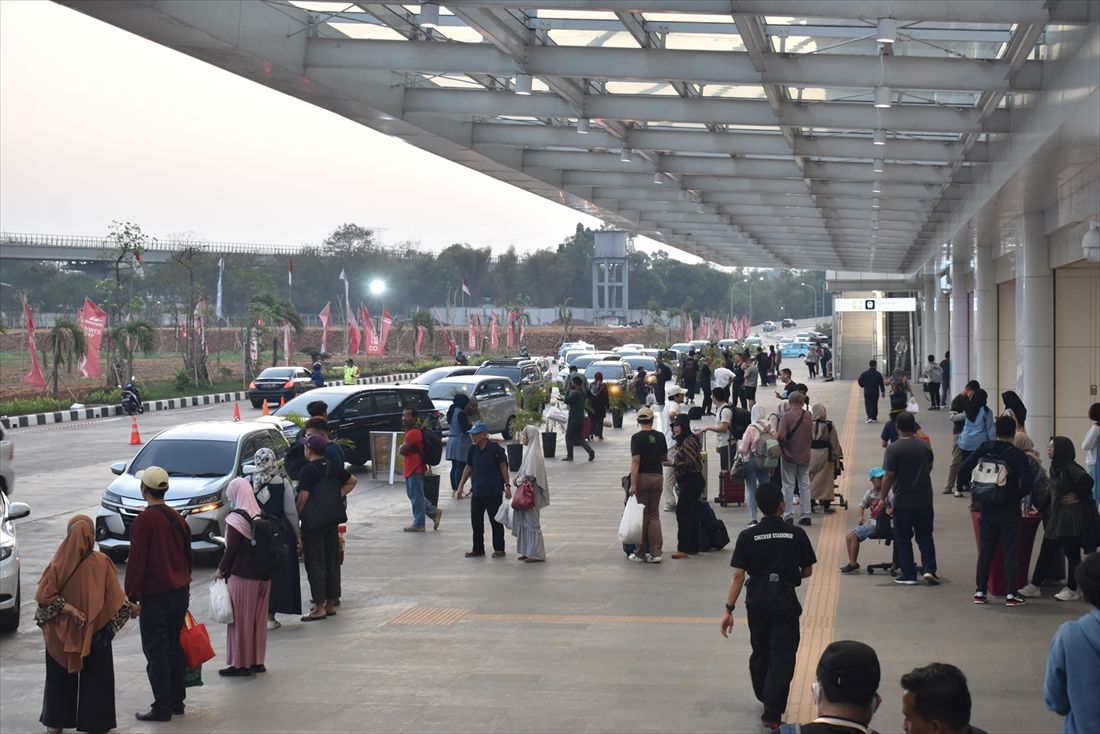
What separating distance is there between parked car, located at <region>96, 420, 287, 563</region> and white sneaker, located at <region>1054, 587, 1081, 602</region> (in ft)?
29.6

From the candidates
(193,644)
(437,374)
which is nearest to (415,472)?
(193,644)

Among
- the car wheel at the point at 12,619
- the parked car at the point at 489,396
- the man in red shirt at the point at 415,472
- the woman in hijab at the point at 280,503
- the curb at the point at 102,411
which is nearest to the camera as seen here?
the woman in hijab at the point at 280,503

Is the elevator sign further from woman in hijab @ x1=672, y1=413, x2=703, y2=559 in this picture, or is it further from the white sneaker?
the white sneaker

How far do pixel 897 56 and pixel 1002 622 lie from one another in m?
5.22

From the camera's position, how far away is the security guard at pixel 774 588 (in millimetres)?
8078

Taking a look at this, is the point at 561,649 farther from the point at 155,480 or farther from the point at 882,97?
the point at 882,97

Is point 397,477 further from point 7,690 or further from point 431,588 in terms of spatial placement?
point 7,690

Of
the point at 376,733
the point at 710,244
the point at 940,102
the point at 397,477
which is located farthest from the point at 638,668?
the point at 710,244

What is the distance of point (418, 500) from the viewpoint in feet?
57.2

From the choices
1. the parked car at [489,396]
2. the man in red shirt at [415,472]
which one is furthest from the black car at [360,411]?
the man in red shirt at [415,472]

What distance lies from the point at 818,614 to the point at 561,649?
2445 mm

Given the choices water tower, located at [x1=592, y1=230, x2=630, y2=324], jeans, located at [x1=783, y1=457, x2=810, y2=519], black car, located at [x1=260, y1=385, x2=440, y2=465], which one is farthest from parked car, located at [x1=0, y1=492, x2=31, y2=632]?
water tower, located at [x1=592, y1=230, x2=630, y2=324]

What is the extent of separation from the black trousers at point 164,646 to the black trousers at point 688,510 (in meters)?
6.88

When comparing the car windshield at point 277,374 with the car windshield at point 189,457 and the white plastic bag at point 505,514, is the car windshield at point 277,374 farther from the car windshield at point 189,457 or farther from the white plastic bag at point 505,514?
the white plastic bag at point 505,514
